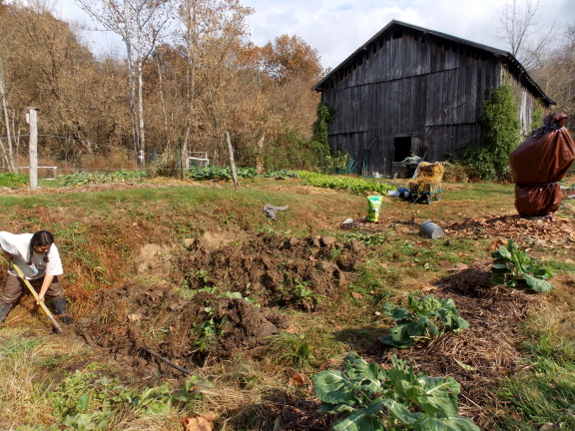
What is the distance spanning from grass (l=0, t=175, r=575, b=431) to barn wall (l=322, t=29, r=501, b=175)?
36.9 feet

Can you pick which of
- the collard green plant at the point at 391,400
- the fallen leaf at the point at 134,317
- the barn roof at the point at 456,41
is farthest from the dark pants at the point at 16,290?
the barn roof at the point at 456,41

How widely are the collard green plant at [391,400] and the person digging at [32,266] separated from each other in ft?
12.9

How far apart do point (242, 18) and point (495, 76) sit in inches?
573

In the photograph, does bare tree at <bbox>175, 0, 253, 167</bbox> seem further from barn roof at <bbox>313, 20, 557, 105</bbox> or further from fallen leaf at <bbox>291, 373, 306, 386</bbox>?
fallen leaf at <bbox>291, 373, 306, 386</bbox>

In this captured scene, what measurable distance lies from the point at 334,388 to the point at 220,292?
3.64 meters

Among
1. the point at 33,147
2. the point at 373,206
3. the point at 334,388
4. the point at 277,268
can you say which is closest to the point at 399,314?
the point at 334,388

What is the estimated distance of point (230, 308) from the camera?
468 centimetres

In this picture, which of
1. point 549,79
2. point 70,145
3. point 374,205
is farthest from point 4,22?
point 549,79

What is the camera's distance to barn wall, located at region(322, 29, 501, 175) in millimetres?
19766

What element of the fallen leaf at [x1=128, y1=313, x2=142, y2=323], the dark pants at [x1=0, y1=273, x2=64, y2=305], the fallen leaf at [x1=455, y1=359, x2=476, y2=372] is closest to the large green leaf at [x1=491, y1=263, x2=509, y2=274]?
the fallen leaf at [x1=455, y1=359, x2=476, y2=372]

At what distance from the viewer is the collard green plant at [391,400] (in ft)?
7.15

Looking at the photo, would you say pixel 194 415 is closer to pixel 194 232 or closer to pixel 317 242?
pixel 317 242

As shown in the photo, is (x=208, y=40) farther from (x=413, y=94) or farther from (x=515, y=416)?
(x=515, y=416)

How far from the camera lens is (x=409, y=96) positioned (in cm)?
2139
